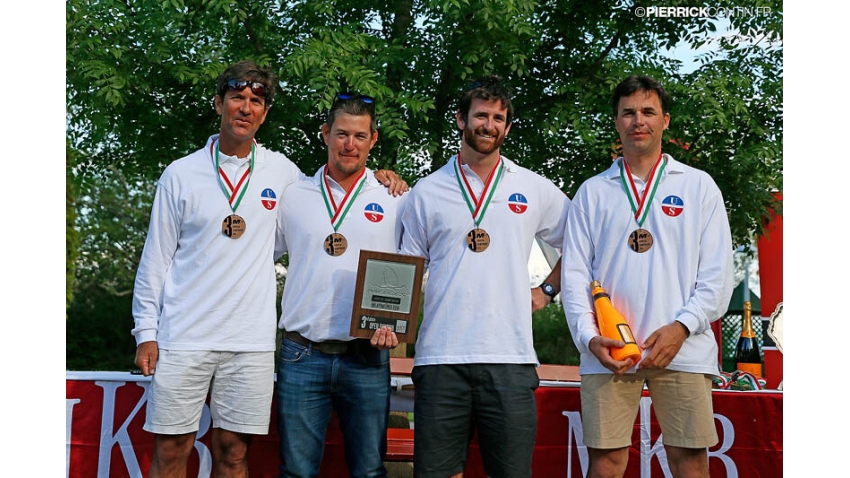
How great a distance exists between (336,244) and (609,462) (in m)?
1.53

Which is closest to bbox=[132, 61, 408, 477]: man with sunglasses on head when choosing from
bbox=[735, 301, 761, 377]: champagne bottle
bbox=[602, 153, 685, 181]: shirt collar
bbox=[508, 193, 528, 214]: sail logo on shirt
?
bbox=[508, 193, 528, 214]: sail logo on shirt

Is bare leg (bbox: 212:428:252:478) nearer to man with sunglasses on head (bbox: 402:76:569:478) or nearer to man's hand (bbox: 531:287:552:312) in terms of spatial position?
man with sunglasses on head (bbox: 402:76:569:478)

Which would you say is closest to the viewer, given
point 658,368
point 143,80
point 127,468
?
point 658,368

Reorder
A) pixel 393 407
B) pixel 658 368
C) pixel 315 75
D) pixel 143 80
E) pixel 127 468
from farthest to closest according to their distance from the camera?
1. pixel 143 80
2. pixel 315 75
3. pixel 393 407
4. pixel 127 468
5. pixel 658 368

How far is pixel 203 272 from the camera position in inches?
147

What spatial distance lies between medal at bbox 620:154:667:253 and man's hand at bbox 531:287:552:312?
0.51 meters

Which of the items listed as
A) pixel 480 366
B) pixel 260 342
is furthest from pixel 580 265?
pixel 260 342

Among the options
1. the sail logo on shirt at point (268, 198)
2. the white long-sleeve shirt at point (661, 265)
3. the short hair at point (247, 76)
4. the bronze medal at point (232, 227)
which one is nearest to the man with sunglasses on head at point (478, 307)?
the white long-sleeve shirt at point (661, 265)

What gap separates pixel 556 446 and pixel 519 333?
4.15ft

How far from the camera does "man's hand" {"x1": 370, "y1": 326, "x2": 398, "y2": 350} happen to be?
11.8 feet

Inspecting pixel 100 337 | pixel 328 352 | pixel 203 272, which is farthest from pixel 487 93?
pixel 100 337

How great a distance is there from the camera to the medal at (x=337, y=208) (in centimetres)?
376

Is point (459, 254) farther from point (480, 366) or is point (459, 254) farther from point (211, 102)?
point (211, 102)

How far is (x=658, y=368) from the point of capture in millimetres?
3539
